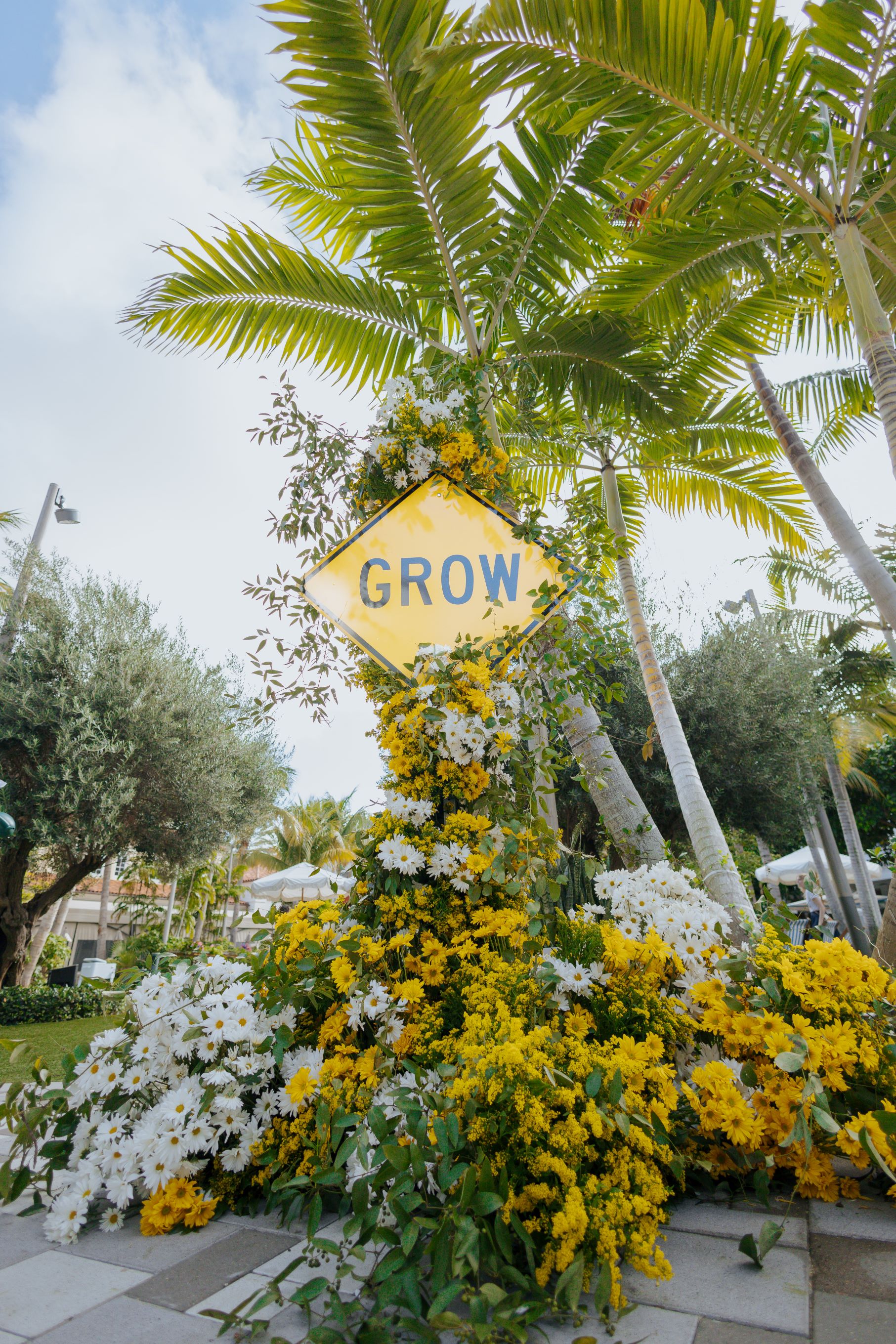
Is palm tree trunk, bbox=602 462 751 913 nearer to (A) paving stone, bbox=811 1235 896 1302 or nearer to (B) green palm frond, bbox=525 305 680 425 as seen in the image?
(B) green palm frond, bbox=525 305 680 425

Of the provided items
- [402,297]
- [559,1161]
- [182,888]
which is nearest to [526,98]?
[402,297]

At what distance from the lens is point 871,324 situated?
13.6 feet

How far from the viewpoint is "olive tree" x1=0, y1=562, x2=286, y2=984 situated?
29.2 feet

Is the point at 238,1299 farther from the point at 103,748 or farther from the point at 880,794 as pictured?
the point at 880,794

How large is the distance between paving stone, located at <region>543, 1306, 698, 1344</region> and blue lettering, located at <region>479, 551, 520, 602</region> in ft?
6.30

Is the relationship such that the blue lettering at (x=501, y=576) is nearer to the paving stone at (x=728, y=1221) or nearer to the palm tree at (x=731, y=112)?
the paving stone at (x=728, y=1221)

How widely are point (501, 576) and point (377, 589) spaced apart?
47 cm

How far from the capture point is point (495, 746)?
2314 millimetres

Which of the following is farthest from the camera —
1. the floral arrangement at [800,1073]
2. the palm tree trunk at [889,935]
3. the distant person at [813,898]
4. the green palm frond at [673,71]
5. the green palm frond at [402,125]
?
the distant person at [813,898]

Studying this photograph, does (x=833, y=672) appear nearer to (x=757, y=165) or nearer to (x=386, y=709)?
(x=757, y=165)

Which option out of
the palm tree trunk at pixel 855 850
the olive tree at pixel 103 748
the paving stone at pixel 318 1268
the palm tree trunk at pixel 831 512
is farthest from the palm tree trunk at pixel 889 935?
the palm tree trunk at pixel 855 850

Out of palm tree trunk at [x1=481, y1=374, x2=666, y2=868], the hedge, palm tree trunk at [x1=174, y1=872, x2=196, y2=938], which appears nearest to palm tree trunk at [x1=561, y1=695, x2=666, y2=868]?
palm tree trunk at [x1=481, y1=374, x2=666, y2=868]

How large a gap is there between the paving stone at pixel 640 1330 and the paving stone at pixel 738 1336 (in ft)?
0.06

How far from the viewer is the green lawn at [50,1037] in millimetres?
5258
